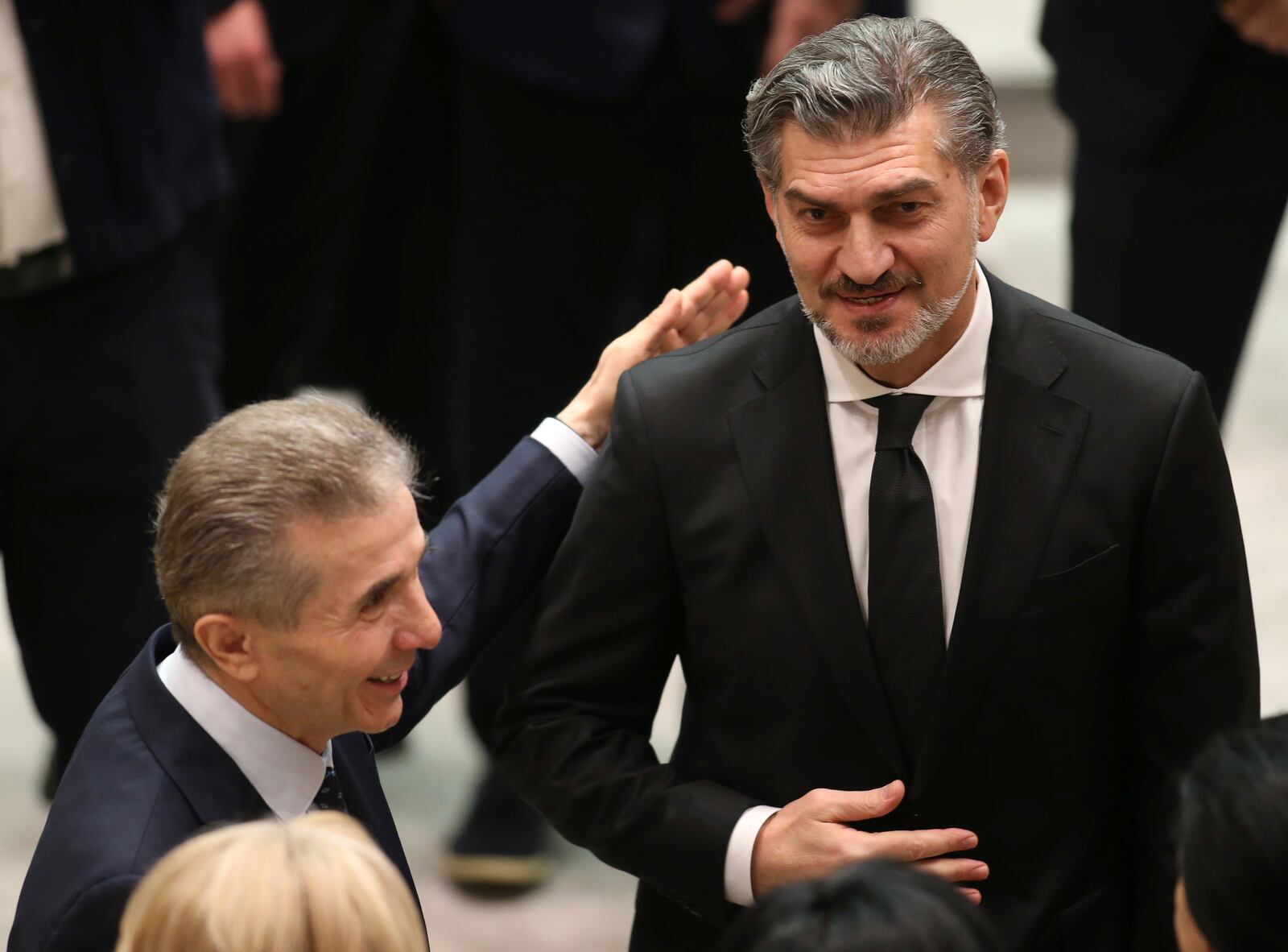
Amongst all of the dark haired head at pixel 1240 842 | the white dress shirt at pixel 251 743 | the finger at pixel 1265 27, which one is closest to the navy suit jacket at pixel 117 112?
the white dress shirt at pixel 251 743

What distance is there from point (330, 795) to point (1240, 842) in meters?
0.94

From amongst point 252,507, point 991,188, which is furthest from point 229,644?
point 991,188

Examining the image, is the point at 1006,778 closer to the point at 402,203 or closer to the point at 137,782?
the point at 137,782

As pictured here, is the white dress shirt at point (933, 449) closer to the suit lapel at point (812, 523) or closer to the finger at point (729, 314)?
the suit lapel at point (812, 523)

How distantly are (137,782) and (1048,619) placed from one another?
933mm

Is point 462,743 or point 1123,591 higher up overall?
point 1123,591

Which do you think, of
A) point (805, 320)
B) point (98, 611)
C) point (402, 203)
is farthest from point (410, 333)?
point (805, 320)

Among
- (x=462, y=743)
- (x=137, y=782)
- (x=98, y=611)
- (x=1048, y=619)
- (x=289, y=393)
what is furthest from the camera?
(x=289, y=393)

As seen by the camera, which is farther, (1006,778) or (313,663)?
(1006,778)

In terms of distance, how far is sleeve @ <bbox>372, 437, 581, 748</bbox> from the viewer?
7.54ft

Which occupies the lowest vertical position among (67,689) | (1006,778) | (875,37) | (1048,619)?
(67,689)

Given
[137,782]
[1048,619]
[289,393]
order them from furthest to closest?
[289,393], [1048,619], [137,782]

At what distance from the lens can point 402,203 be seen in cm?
410

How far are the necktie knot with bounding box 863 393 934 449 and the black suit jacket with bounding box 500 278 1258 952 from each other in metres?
0.07
